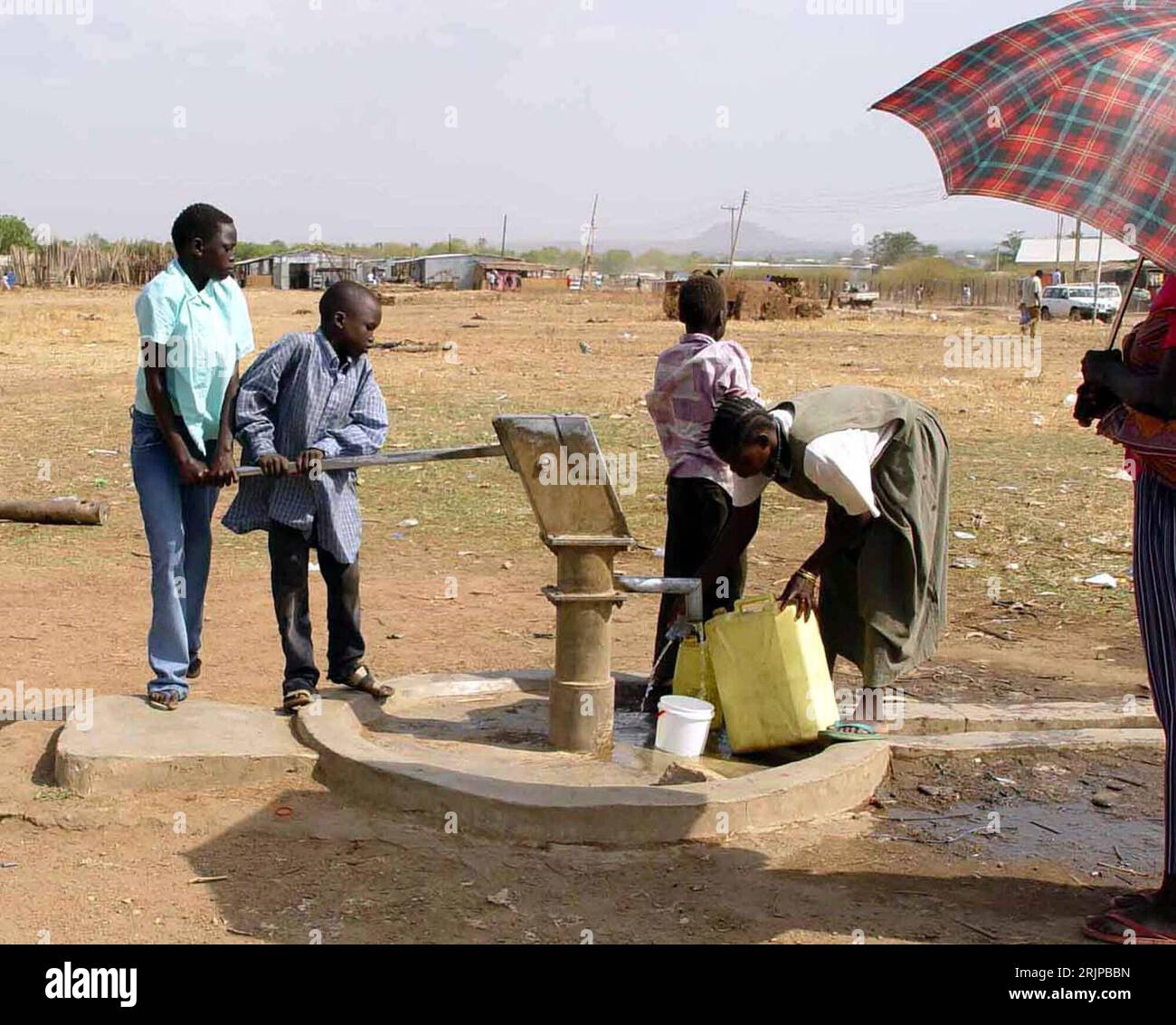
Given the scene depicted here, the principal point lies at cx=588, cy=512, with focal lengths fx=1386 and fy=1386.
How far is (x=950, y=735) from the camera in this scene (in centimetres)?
470

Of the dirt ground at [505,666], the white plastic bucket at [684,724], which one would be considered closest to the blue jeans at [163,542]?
the dirt ground at [505,666]

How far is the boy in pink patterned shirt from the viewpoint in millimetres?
4945

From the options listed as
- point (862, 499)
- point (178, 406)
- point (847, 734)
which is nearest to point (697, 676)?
point (847, 734)

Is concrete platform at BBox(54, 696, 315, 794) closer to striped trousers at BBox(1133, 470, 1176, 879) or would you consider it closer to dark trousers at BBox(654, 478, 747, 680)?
dark trousers at BBox(654, 478, 747, 680)

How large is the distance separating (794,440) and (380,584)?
3.38 metres

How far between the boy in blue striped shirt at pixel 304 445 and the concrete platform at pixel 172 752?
262mm

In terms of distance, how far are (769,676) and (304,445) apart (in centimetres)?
168

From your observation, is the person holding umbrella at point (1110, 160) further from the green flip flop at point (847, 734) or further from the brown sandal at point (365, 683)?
the brown sandal at point (365, 683)

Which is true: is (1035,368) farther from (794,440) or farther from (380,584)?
(794,440)

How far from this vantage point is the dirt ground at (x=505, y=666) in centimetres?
341

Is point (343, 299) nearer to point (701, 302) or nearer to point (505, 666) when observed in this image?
point (701, 302)

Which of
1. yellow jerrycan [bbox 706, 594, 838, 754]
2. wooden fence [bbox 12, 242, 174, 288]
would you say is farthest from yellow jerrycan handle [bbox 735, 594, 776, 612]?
wooden fence [bbox 12, 242, 174, 288]

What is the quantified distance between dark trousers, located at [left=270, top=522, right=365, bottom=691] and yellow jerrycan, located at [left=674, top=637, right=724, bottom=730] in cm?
112
